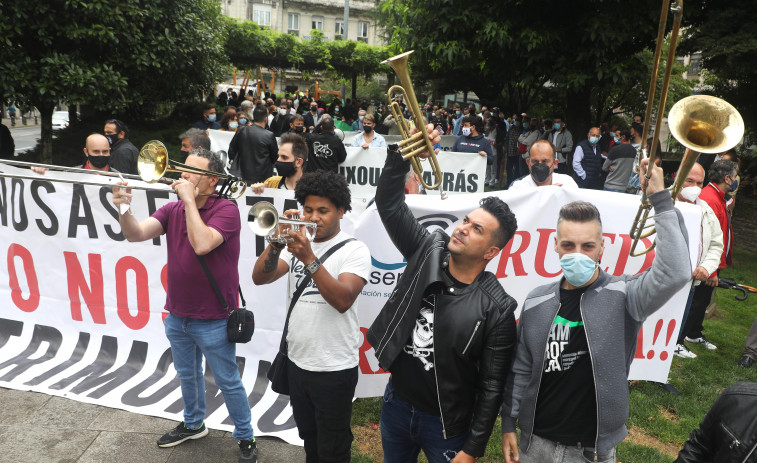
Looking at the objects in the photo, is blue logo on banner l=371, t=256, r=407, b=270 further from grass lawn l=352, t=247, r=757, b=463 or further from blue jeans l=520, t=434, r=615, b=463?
blue jeans l=520, t=434, r=615, b=463

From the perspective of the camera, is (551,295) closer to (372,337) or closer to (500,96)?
(372,337)

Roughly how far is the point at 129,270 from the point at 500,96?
→ 27271 mm

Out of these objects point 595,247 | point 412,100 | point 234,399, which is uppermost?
point 412,100

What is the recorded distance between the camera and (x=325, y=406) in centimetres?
314

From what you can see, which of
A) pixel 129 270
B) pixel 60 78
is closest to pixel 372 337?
pixel 129 270

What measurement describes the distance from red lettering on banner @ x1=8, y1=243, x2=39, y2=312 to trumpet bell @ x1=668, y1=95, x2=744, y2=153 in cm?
519

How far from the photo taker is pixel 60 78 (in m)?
9.39

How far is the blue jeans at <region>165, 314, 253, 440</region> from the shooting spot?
3.74 m

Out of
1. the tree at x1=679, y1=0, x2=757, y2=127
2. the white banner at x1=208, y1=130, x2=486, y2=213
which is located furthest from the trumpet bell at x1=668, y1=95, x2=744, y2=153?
the tree at x1=679, y1=0, x2=757, y2=127

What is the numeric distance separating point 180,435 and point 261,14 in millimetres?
64137

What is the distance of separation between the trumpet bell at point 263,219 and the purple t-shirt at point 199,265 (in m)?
0.75

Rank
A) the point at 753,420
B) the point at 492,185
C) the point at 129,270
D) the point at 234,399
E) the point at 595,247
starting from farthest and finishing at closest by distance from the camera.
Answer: the point at 492,185 < the point at 129,270 < the point at 234,399 < the point at 595,247 < the point at 753,420

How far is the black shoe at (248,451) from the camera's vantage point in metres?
3.84

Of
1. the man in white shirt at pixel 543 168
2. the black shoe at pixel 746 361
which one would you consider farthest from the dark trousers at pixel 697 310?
Result: the man in white shirt at pixel 543 168
